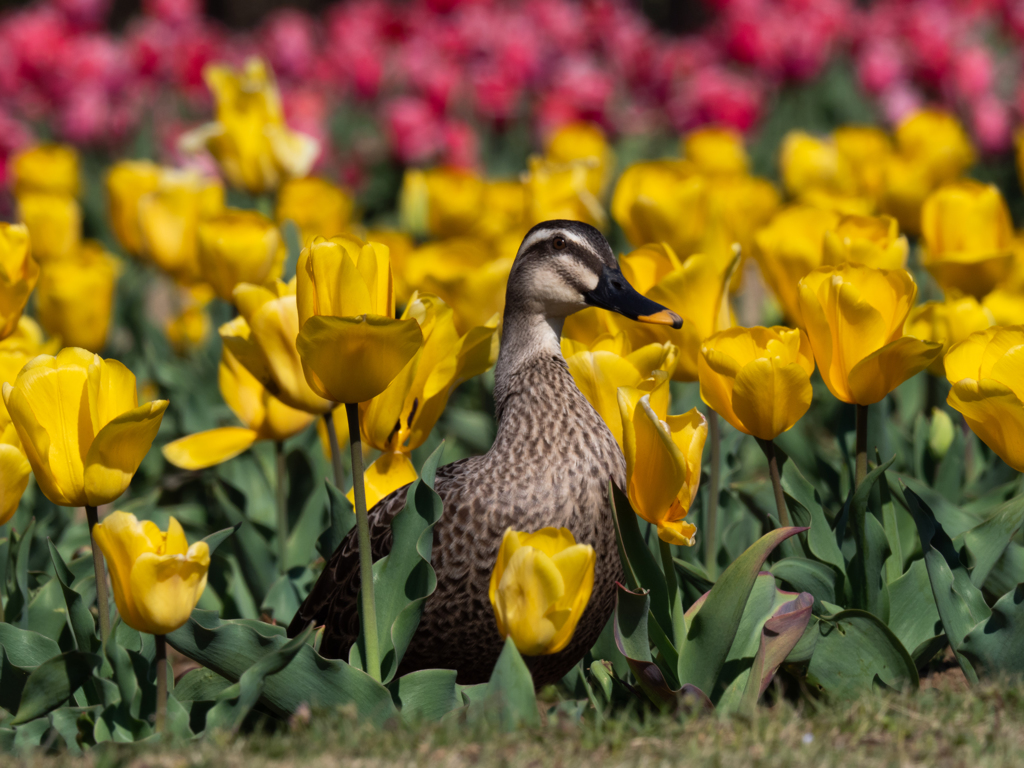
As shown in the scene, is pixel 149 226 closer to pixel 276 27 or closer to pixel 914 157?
pixel 914 157

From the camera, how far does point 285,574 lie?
3.19 meters

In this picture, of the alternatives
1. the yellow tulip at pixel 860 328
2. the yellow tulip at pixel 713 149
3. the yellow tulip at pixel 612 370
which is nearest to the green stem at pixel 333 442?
the yellow tulip at pixel 612 370

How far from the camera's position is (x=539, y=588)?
6.64 feet

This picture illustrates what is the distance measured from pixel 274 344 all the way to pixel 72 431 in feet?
1.84

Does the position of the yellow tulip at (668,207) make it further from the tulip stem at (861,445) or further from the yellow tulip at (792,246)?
the tulip stem at (861,445)

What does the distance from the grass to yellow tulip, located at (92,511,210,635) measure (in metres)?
0.25

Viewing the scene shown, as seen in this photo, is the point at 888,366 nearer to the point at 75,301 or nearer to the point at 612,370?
the point at 612,370

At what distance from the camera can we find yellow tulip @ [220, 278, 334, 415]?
8.69 feet

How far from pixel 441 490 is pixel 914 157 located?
3413mm

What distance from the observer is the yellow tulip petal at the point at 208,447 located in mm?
2977

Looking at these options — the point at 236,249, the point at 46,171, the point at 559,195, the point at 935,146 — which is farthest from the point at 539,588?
the point at 46,171

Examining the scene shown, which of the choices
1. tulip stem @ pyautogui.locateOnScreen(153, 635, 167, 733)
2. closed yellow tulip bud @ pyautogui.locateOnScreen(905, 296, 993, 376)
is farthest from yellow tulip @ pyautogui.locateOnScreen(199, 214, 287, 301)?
closed yellow tulip bud @ pyautogui.locateOnScreen(905, 296, 993, 376)

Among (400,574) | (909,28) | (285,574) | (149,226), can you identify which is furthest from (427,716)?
(909,28)

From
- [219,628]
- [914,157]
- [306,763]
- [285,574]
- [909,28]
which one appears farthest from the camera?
[909,28]
